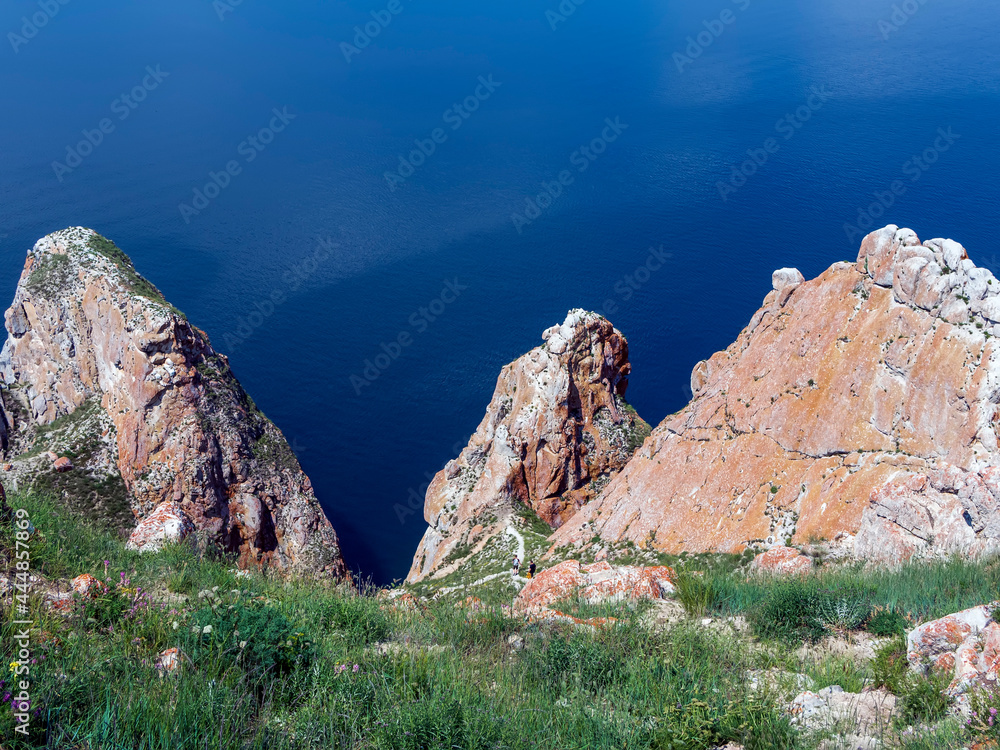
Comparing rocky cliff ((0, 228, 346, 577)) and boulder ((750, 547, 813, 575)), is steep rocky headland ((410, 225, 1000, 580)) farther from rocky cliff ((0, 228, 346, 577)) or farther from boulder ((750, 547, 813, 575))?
rocky cliff ((0, 228, 346, 577))

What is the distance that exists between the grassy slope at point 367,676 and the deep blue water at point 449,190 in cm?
5048

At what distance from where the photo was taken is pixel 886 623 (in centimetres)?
1191

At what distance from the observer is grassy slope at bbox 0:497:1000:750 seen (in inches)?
303

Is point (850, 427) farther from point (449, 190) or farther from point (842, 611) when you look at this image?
point (449, 190)

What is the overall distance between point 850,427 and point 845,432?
28 centimetres

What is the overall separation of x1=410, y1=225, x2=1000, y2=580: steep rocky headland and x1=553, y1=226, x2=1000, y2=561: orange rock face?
56mm

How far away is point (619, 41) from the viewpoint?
19088 centimetres

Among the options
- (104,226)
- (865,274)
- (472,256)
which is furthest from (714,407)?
(104,226)

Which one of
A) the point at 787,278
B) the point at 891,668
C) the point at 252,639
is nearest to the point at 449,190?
the point at 787,278

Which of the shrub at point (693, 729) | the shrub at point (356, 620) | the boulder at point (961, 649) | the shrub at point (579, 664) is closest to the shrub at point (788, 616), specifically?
the boulder at point (961, 649)

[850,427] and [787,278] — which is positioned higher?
[787,278]

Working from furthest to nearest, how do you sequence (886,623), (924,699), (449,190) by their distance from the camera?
1. (449,190)
2. (886,623)
3. (924,699)

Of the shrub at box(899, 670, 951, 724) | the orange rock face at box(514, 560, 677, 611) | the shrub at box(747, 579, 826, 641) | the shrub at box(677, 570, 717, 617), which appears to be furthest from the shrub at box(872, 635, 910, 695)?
the orange rock face at box(514, 560, 677, 611)

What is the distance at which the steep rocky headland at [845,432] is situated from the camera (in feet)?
74.0
